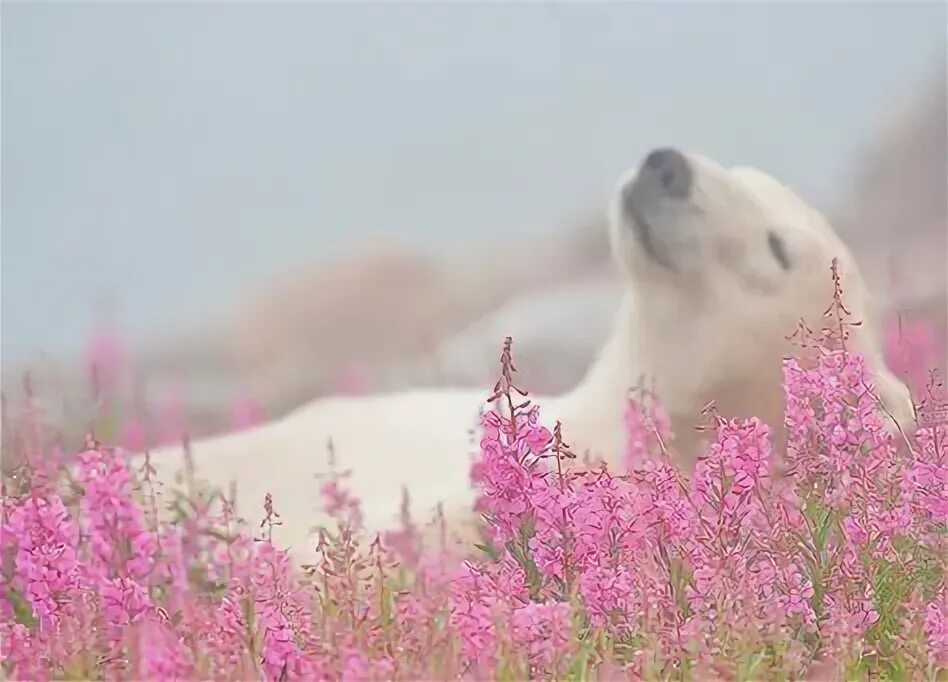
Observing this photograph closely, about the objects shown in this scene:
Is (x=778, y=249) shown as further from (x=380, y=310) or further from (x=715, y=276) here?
(x=380, y=310)

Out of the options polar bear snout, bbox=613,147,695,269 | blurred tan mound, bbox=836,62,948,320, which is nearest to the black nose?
polar bear snout, bbox=613,147,695,269

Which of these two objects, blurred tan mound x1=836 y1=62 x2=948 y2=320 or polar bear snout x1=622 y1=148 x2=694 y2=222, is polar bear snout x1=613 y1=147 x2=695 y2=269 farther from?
blurred tan mound x1=836 y1=62 x2=948 y2=320

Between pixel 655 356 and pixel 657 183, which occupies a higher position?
pixel 657 183

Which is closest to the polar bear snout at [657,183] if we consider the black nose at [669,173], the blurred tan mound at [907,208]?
the black nose at [669,173]

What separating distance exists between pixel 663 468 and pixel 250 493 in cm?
39

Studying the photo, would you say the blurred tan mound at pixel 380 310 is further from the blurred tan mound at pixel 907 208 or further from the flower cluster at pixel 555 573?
the blurred tan mound at pixel 907 208

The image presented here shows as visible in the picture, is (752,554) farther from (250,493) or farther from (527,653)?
(250,493)

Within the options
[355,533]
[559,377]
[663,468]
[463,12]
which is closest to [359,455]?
[355,533]

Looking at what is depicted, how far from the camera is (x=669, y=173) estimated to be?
1.28 m

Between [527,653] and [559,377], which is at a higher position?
[559,377]

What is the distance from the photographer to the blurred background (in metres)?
1.26

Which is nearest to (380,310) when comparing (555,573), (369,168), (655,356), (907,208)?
(369,168)

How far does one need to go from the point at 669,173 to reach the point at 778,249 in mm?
134

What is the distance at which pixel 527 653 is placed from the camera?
1.00m
